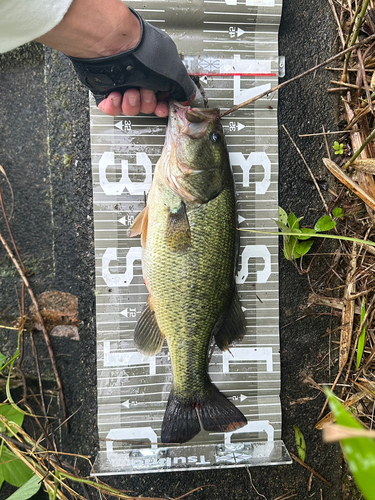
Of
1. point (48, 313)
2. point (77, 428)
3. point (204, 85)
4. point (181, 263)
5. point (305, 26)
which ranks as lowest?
point (77, 428)

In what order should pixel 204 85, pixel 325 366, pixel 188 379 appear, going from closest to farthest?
pixel 188 379 → pixel 204 85 → pixel 325 366

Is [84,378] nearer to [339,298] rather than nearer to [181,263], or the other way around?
[181,263]

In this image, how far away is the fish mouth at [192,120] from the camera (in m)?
1.81

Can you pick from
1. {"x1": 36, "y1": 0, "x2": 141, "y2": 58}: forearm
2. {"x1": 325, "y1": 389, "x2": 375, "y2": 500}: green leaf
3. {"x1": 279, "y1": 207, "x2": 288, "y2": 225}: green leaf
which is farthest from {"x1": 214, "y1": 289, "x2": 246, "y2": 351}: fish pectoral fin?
{"x1": 325, "y1": 389, "x2": 375, "y2": 500}: green leaf

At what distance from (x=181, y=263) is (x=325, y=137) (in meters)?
1.20

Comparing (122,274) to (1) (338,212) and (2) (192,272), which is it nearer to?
(2) (192,272)

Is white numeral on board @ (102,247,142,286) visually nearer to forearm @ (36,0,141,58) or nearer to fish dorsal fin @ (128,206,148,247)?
fish dorsal fin @ (128,206,148,247)

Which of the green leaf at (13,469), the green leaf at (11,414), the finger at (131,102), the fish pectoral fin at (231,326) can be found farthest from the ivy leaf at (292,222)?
the green leaf at (13,469)

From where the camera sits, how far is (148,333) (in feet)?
6.69

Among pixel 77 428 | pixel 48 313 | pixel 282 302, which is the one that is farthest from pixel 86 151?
pixel 77 428

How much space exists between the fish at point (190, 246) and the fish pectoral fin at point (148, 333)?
0.23ft

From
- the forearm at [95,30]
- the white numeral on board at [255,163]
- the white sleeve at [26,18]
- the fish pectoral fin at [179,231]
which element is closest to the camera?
the white sleeve at [26,18]

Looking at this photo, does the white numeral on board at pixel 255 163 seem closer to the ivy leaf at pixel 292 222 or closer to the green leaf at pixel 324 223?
the ivy leaf at pixel 292 222

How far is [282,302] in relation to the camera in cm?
219
